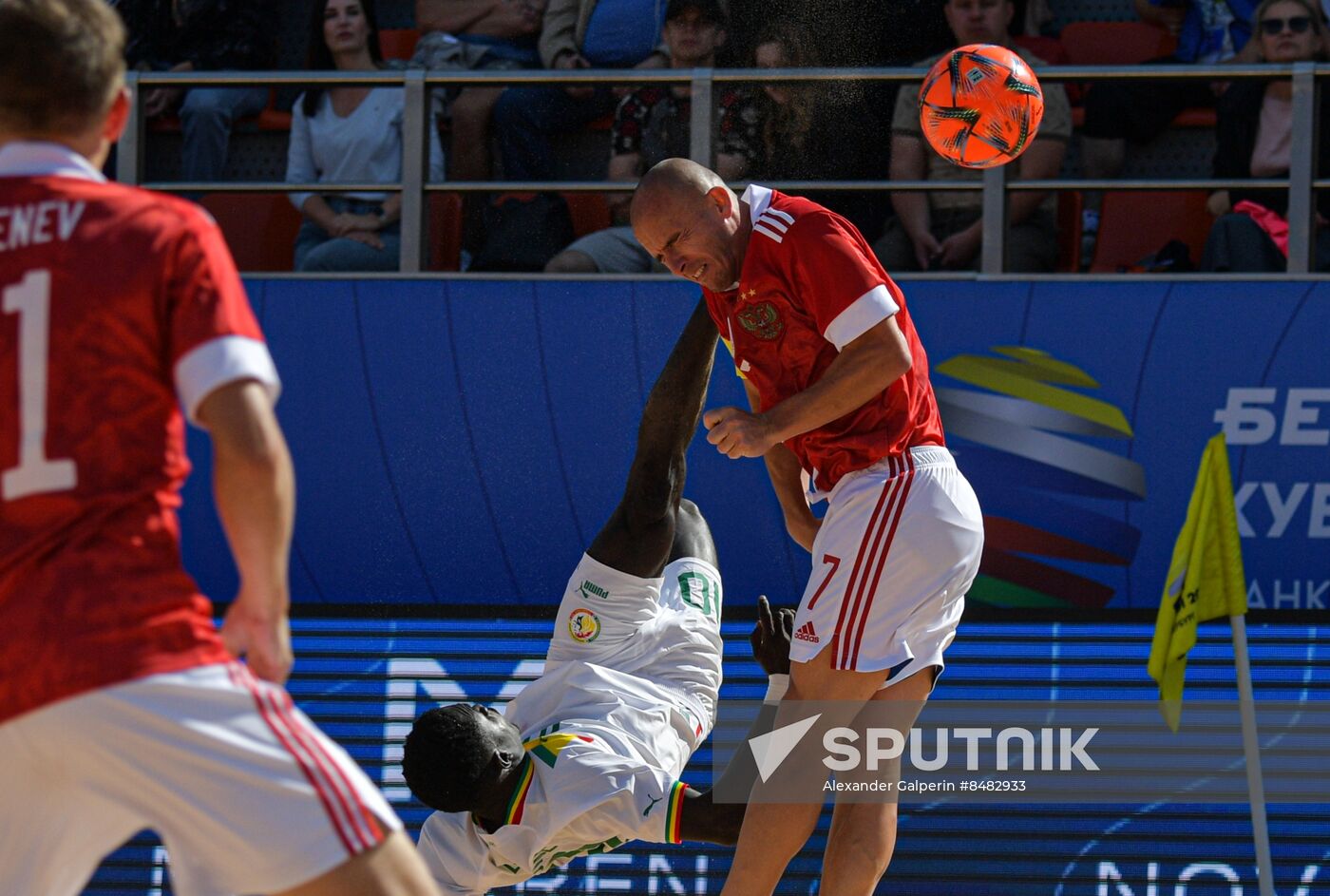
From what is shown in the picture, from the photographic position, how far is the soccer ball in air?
547cm

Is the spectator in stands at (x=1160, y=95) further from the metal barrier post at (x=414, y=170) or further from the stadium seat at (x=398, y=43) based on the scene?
the stadium seat at (x=398, y=43)

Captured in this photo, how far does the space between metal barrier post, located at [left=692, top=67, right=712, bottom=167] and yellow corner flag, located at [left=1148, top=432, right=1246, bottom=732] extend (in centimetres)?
281

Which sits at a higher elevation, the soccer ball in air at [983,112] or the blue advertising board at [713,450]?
the soccer ball in air at [983,112]

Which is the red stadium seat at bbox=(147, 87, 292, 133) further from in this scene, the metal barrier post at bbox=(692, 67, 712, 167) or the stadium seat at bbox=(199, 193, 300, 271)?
the metal barrier post at bbox=(692, 67, 712, 167)

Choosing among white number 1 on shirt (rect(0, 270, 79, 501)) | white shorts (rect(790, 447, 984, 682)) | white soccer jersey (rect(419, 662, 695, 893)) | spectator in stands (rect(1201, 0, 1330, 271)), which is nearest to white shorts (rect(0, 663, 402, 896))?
white number 1 on shirt (rect(0, 270, 79, 501))

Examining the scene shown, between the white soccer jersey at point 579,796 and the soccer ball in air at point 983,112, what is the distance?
7.42 feet

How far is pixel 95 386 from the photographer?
2.25m

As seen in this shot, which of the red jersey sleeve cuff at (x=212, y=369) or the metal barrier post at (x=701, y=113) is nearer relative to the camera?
the red jersey sleeve cuff at (x=212, y=369)

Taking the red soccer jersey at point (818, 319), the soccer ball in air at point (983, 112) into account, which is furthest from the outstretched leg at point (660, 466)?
the soccer ball in air at point (983, 112)

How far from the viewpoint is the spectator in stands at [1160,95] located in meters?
7.59

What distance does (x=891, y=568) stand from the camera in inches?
149

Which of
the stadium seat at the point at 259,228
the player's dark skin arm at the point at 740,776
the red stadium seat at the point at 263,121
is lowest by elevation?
the player's dark skin arm at the point at 740,776

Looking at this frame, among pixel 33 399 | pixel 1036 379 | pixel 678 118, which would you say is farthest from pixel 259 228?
pixel 33 399

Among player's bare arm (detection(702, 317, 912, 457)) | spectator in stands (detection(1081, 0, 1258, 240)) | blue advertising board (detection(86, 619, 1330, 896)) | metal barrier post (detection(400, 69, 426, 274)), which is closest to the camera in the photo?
player's bare arm (detection(702, 317, 912, 457))
